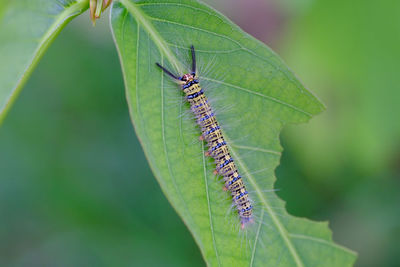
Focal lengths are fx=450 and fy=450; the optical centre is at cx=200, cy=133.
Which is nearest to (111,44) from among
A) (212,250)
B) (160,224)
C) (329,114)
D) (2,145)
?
(2,145)

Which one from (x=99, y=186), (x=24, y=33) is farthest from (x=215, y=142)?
(x=99, y=186)

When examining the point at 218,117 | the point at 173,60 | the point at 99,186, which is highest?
the point at 173,60

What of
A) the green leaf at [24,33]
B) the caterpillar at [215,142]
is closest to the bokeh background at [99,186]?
the caterpillar at [215,142]

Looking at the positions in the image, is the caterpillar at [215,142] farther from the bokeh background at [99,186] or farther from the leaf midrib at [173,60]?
the bokeh background at [99,186]

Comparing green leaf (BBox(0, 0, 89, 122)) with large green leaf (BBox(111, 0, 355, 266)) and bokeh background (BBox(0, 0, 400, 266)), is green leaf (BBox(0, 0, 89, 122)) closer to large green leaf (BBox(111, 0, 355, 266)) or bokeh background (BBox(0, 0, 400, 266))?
large green leaf (BBox(111, 0, 355, 266))

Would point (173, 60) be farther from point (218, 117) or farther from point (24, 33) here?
point (24, 33)

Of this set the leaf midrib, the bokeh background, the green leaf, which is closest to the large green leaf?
the leaf midrib

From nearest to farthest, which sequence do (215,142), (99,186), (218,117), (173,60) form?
(173,60) < (215,142) < (218,117) < (99,186)
